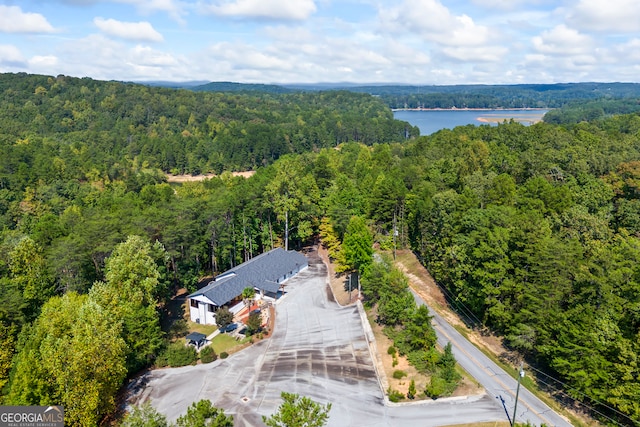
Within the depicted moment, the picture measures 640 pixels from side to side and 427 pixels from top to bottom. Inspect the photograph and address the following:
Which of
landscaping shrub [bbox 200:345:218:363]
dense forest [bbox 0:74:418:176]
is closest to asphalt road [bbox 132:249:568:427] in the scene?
landscaping shrub [bbox 200:345:218:363]

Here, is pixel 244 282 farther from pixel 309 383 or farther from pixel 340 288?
pixel 309 383

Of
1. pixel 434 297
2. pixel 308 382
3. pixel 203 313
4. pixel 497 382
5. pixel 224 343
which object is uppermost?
pixel 497 382

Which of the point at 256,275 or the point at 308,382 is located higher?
the point at 256,275

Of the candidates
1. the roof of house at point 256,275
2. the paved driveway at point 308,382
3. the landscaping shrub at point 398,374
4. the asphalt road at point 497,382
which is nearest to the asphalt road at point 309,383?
the paved driveway at point 308,382

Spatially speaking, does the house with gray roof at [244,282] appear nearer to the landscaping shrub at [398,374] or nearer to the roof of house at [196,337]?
the roof of house at [196,337]

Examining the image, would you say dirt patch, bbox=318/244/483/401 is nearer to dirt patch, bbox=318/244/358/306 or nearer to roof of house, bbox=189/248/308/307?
dirt patch, bbox=318/244/358/306

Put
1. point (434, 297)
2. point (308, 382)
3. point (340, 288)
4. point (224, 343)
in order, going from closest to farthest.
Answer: point (308, 382)
point (224, 343)
point (434, 297)
point (340, 288)

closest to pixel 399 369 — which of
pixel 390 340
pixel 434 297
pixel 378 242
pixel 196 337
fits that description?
pixel 390 340

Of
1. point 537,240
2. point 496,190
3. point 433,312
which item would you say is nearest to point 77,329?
point 433,312
